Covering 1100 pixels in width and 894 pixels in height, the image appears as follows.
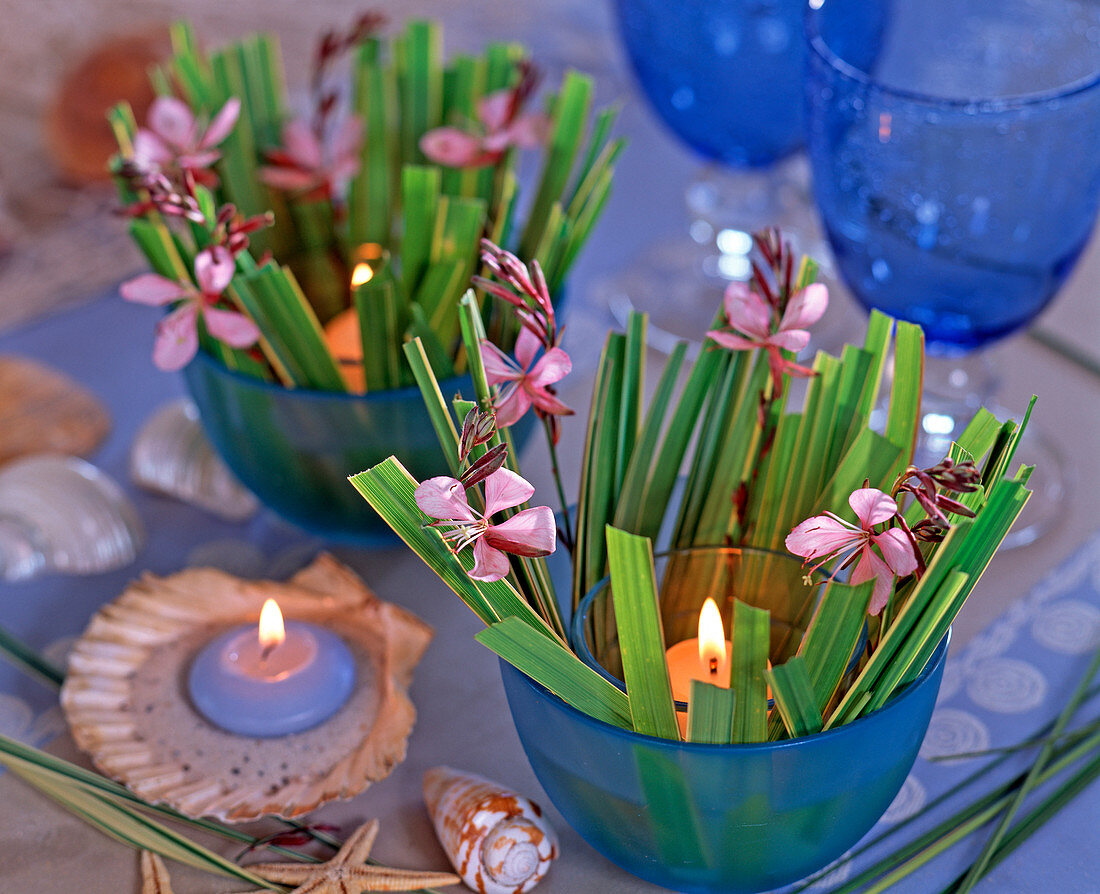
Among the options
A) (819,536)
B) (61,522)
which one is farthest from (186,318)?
(819,536)

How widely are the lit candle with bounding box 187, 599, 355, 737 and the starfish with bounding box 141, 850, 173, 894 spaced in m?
0.04

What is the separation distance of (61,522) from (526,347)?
0.75 feet

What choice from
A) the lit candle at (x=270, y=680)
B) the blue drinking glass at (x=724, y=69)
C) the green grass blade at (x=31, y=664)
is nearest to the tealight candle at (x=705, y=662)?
the lit candle at (x=270, y=680)

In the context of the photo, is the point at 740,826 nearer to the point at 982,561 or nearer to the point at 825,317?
the point at 982,561

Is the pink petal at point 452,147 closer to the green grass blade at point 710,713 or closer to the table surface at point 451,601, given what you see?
the table surface at point 451,601

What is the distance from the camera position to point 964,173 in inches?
16.9

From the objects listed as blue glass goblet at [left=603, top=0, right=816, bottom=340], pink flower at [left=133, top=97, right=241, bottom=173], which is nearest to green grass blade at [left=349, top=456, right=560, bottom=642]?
pink flower at [left=133, top=97, right=241, bottom=173]

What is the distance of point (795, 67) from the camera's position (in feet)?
1.83

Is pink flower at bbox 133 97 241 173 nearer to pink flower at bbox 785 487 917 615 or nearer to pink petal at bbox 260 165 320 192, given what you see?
pink petal at bbox 260 165 320 192

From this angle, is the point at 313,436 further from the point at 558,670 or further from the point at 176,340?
the point at 558,670

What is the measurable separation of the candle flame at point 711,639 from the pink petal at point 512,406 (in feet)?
0.23

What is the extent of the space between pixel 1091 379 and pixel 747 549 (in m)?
0.28

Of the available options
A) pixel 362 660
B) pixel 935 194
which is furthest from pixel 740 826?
pixel 935 194

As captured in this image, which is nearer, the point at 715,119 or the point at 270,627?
the point at 270,627
